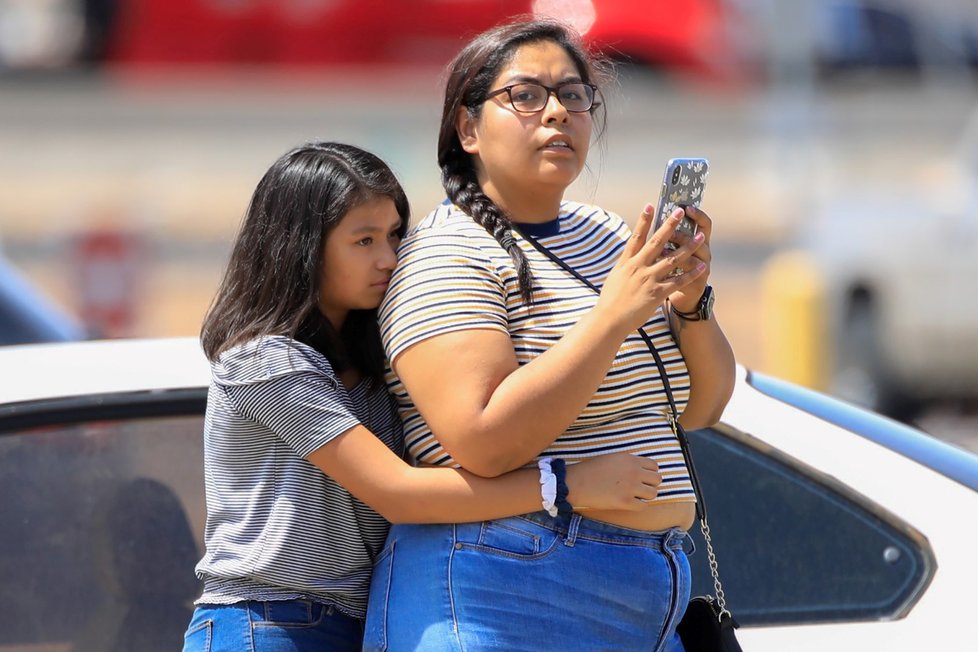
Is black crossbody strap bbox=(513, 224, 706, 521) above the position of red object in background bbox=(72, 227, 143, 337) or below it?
above

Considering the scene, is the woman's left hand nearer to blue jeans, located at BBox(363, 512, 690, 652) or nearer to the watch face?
the watch face

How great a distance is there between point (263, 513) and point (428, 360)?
0.39 meters

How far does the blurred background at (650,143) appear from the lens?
9234mm

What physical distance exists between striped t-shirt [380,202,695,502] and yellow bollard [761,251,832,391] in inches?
254

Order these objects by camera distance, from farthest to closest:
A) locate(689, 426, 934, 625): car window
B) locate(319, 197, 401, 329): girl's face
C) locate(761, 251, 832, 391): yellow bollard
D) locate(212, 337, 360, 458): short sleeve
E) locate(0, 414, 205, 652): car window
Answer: locate(761, 251, 832, 391): yellow bollard, locate(689, 426, 934, 625): car window, locate(0, 414, 205, 652): car window, locate(319, 197, 401, 329): girl's face, locate(212, 337, 360, 458): short sleeve

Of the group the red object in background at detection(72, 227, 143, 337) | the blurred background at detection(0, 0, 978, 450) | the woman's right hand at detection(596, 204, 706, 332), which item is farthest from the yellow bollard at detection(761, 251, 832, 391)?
the woman's right hand at detection(596, 204, 706, 332)

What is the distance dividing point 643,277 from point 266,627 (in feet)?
2.62

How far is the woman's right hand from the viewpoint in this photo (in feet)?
6.55

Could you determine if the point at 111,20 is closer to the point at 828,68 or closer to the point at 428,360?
the point at 828,68

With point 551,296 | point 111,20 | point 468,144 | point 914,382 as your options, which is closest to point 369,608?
point 551,296

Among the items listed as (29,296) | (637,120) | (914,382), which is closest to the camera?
(29,296)

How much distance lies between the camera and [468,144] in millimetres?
2301

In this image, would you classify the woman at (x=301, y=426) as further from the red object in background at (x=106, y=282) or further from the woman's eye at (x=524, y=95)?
the red object in background at (x=106, y=282)

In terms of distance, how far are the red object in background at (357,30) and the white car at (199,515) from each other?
11957mm
